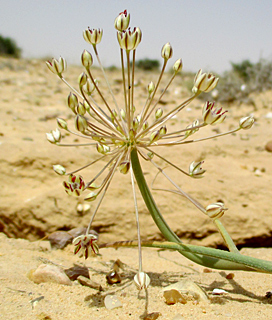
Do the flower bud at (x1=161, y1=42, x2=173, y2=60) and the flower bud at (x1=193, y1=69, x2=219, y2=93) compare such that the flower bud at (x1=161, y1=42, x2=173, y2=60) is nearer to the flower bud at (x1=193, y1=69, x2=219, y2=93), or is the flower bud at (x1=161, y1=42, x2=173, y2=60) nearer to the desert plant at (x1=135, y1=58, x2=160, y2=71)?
the flower bud at (x1=193, y1=69, x2=219, y2=93)

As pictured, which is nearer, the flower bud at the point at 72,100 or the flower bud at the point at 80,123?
the flower bud at the point at 80,123

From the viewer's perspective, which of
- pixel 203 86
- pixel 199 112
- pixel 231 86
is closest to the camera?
pixel 203 86

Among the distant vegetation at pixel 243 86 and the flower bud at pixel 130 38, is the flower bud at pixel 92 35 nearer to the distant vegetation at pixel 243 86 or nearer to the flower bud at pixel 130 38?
the flower bud at pixel 130 38

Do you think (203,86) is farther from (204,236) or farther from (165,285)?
(204,236)

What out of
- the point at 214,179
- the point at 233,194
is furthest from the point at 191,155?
the point at 233,194

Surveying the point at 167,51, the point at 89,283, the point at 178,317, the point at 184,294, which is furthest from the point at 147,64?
the point at 178,317

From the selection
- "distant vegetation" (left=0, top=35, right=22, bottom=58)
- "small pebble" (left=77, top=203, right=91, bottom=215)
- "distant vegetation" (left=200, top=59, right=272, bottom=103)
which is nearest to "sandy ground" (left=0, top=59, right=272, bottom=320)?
"small pebble" (left=77, top=203, right=91, bottom=215)

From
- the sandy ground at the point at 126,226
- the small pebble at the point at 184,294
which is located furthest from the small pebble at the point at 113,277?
the small pebble at the point at 184,294
